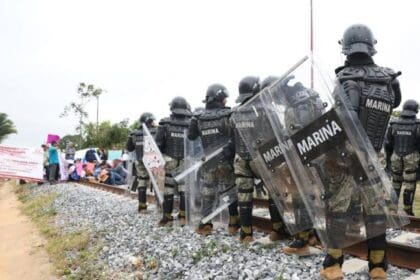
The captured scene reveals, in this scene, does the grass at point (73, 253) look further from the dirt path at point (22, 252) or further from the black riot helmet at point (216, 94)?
the black riot helmet at point (216, 94)

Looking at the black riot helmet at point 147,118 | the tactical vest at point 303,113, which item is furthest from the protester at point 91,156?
the tactical vest at point 303,113

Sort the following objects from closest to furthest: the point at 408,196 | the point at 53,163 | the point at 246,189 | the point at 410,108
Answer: the point at 246,189
the point at 410,108
the point at 408,196
the point at 53,163

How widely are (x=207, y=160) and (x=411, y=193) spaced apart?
13.1ft

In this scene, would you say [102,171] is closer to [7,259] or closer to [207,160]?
[7,259]

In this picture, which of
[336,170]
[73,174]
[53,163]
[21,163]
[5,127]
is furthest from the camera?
[5,127]

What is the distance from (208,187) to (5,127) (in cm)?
4382

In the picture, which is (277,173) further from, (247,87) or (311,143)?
(247,87)

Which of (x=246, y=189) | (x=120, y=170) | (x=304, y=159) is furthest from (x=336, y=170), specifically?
(x=120, y=170)

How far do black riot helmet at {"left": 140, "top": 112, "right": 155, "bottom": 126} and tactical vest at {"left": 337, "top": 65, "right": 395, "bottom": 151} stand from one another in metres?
6.15

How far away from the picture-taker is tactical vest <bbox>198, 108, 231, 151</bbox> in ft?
21.1

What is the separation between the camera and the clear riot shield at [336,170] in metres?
3.75

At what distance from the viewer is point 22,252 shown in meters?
8.02

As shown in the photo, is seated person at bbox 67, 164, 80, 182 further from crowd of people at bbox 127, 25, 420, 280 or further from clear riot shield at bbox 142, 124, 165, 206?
crowd of people at bbox 127, 25, 420, 280

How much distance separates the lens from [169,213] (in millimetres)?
7805
